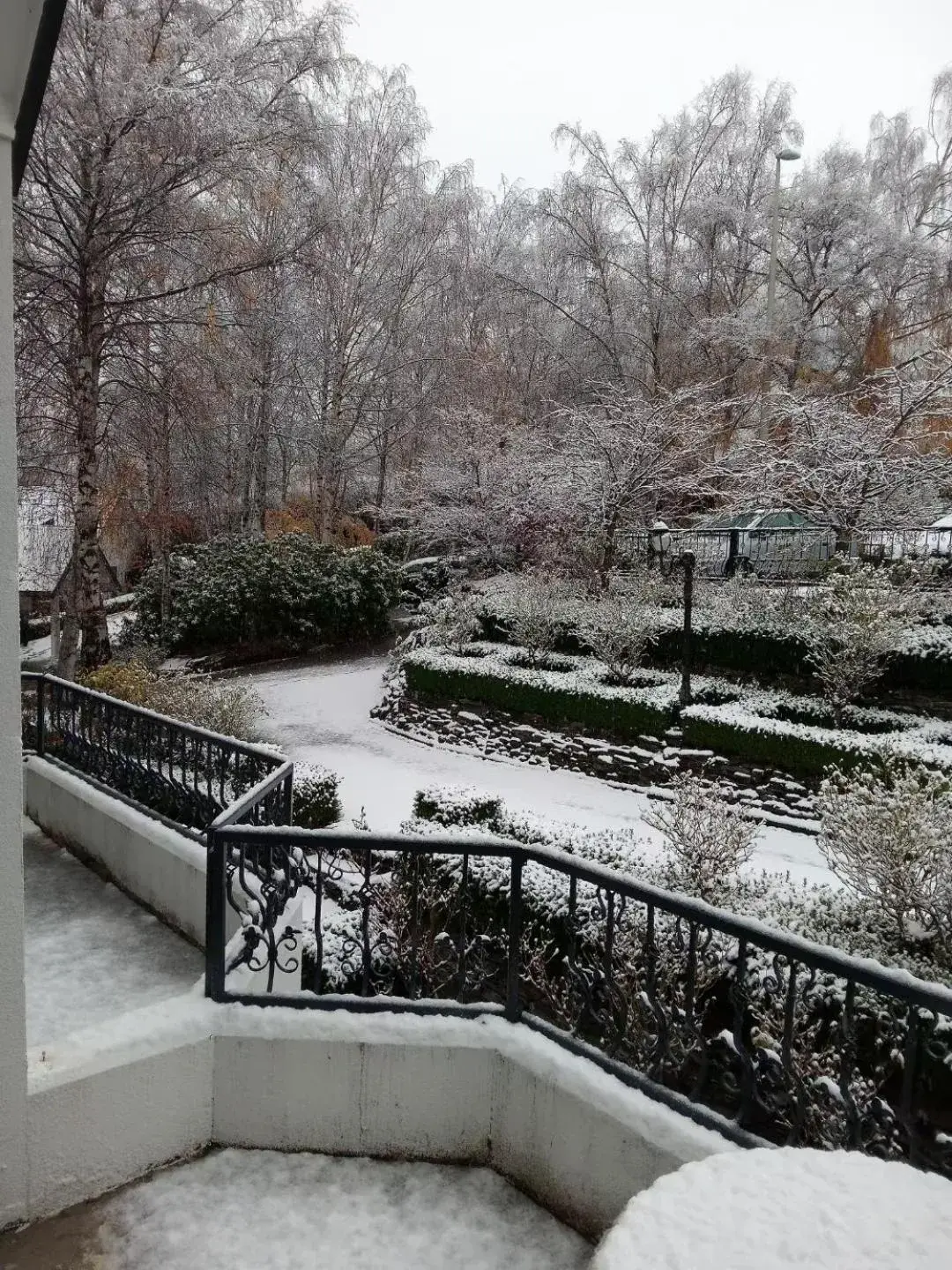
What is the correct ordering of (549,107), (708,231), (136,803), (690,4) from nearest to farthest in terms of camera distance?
(136,803) → (708,231) → (690,4) → (549,107)

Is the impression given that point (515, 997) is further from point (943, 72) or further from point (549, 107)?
point (549, 107)

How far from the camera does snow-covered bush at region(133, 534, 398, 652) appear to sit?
15.8 metres

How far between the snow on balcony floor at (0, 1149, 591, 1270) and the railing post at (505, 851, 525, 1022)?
0.56 m

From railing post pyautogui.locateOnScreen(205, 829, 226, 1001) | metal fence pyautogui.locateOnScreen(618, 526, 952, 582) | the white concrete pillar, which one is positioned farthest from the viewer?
metal fence pyautogui.locateOnScreen(618, 526, 952, 582)

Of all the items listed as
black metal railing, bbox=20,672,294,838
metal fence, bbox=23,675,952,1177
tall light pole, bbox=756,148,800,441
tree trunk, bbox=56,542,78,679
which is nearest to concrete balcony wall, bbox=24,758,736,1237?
metal fence, bbox=23,675,952,1177

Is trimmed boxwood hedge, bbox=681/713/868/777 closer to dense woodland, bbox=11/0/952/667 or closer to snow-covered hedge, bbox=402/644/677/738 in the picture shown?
snow-covered hedge, bbox=402/644/677/738

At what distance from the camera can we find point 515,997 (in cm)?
303

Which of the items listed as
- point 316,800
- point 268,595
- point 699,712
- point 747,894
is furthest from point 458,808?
point 268,595

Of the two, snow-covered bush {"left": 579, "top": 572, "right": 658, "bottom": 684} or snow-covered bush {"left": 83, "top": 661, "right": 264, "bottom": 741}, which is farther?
snow-covered bush {"left": 579, "top": 572, "right": 658, "bottom": 684}

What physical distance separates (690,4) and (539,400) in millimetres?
13022

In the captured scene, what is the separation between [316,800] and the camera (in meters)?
7.45

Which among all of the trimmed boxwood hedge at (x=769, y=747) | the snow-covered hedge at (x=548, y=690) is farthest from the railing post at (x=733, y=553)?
the trimmed boxwood hedge at (x=769, y=747)

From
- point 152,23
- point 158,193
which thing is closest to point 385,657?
point 158,193

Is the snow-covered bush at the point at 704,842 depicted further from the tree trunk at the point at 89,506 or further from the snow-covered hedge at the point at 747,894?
the tree trunk at the point at 89,506
